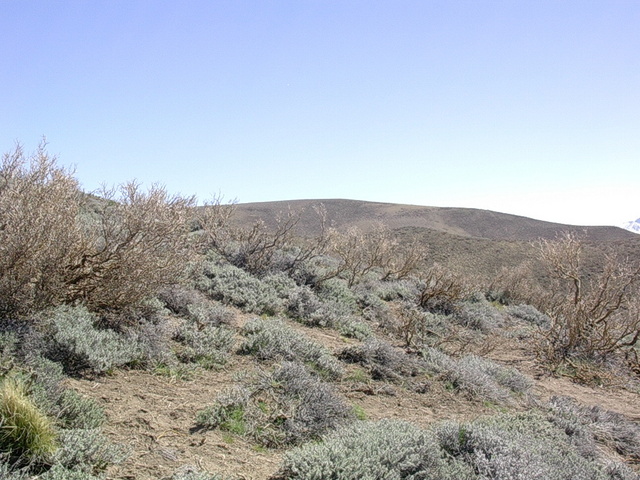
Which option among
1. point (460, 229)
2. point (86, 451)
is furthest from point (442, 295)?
point (460, 229)

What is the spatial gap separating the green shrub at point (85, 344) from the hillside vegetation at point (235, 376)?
0.02m

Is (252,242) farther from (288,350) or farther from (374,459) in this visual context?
(374,459)

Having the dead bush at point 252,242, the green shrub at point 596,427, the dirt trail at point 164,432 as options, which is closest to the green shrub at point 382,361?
the green shrub at point 596,427

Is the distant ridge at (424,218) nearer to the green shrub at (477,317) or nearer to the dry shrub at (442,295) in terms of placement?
the green shrub at (477,317)

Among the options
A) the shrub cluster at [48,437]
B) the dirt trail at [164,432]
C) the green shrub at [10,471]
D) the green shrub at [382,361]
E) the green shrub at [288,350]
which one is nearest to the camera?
the green shrub at [10,471]

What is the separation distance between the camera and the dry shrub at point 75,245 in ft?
14.5

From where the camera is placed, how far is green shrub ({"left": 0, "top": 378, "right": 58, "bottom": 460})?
287 cm

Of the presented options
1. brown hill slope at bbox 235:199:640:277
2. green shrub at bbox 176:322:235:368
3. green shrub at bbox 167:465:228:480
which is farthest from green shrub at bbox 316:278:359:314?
brown hill slope at bbox 235:199:640:277

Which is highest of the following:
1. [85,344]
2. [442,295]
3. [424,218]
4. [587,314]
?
[424,218]

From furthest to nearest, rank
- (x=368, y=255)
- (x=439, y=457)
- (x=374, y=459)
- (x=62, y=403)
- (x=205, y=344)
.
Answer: (x=368, y=255) < (x=205, y=344) < (x=439, y=457) < (x=62, y=403) < (x=374, y=459)

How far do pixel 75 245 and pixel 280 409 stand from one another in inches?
107

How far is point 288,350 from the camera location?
6.05m

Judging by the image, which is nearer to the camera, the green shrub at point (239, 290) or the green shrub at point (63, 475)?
the green shrub at point (63, 475)

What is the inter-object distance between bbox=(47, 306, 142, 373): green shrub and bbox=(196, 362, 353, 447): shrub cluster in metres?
1.20
